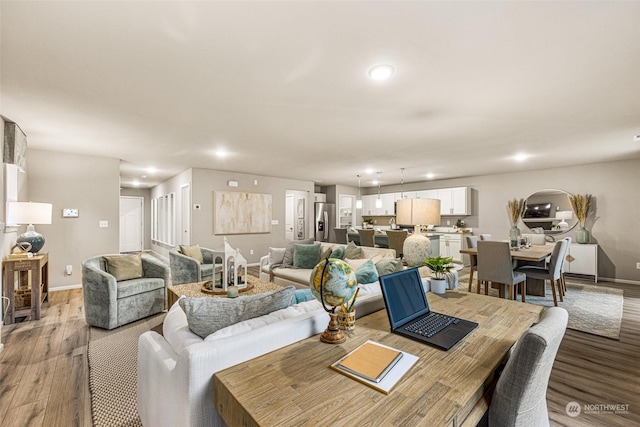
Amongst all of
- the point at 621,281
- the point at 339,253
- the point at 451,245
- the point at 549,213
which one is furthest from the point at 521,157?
the point at 339,253

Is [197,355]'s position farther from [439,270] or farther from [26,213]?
[26,213]

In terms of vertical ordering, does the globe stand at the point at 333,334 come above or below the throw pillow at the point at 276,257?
above

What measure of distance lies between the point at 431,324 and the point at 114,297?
325 cm

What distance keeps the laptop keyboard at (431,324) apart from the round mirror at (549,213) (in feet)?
20.4

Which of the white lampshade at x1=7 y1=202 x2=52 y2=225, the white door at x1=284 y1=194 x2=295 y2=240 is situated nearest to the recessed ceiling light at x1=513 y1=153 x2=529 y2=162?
the white door at x1=284 y1=194 x2=295 y2=240

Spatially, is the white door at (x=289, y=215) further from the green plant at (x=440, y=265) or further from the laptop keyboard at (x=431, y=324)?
the laptop keyboard at (x=431, y=324)

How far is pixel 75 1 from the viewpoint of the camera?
1.46 metres

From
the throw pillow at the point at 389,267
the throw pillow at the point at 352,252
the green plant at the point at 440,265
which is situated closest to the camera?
the green plant at the point at 440,265

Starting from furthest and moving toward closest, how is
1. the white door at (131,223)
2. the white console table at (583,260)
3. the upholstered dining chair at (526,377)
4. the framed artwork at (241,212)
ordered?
the white door at (131,223), the framed artwork at (241,212), the white console table at (583,260), the upholstered dining chair at (526,377)

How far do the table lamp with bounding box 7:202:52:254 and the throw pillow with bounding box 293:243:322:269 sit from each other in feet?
10.7

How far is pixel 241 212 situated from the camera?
6.87m

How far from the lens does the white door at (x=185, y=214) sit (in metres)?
6.35

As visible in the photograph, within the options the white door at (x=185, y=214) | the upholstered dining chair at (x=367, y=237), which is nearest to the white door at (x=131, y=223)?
the white door at (x=185, y=214)

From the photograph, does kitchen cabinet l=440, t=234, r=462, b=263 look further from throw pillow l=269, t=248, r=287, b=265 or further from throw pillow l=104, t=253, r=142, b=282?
throw pillow l=104, t=253, r=142, b=282
